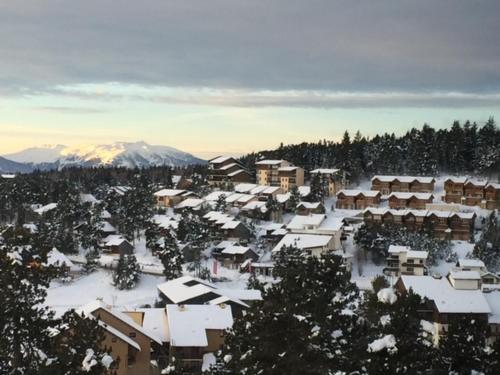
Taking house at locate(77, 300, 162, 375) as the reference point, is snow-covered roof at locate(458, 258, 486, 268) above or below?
below

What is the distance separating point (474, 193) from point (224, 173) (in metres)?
26.7

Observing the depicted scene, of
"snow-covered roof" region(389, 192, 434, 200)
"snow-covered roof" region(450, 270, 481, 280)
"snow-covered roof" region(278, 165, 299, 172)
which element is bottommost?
"snow-covered roof" region(450, 270, 481, 280)

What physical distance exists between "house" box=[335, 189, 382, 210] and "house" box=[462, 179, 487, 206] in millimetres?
7859

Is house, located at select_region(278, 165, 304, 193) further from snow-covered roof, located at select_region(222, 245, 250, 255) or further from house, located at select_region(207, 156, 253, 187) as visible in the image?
snow-covered roof, located at select_region(222, 245, 250, 255)

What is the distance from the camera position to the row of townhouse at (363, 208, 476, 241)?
49344 millimetres

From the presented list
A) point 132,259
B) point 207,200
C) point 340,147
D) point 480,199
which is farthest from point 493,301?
point 340,147

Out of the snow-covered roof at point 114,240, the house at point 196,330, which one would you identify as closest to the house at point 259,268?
→ the snow-covered roof at point 114,240

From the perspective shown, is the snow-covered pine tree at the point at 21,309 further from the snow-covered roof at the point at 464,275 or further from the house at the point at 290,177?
the house at the point at 290,177

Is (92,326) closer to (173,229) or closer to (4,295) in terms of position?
(4,295)

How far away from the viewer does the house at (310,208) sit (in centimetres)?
5478

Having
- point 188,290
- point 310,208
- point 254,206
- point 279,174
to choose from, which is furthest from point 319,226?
point 279,174

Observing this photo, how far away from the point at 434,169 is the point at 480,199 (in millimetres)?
10545

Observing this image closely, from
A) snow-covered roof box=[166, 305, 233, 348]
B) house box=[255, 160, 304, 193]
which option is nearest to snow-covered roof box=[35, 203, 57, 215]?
house box=[255, 160, 304, 193]

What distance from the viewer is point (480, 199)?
2255 inches
